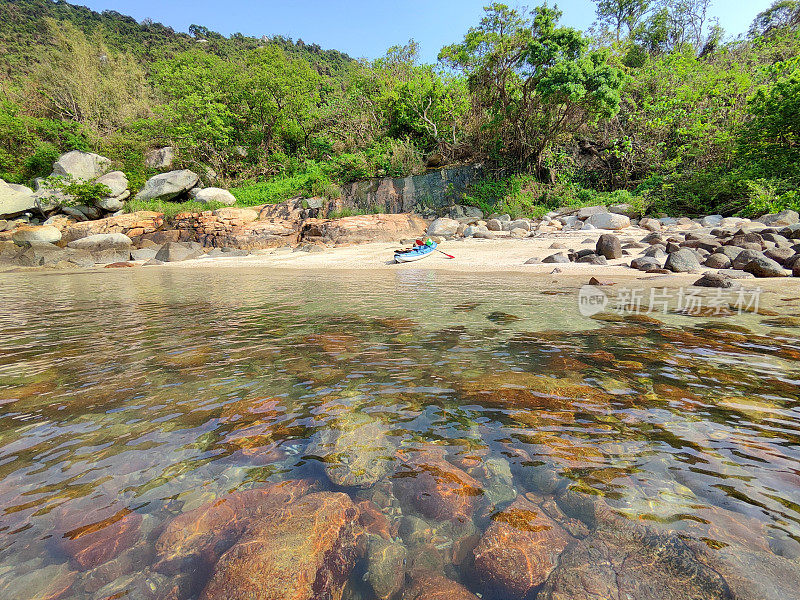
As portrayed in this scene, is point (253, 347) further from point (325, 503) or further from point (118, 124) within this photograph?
point (118, 124)

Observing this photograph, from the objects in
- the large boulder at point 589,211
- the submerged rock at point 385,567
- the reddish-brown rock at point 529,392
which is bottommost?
the submerged rock at point 385,567

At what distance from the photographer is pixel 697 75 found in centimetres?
1961

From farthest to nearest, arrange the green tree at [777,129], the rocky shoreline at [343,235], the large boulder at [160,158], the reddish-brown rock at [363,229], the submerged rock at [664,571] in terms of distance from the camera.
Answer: the large boulder at [160,158] < the reddish-brown rock at [363,229] < the green tree at [777,129] < the rocky shoreline at [343,235] < the submerged rock at [664,571]

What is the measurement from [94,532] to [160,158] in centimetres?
3425

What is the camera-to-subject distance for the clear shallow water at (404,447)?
4.86 feet

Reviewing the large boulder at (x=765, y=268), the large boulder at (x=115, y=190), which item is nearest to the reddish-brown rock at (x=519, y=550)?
the large boulder at (x=765, y=268)

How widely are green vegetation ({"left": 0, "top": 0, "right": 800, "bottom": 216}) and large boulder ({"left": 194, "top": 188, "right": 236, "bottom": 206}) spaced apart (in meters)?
0.73

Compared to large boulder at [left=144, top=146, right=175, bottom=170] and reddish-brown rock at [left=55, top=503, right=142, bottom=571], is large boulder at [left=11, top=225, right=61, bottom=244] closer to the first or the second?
large boulder at [left=144, top=146, right=175, bottom=170]

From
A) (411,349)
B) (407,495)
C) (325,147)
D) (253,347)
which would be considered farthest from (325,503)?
(325,147)

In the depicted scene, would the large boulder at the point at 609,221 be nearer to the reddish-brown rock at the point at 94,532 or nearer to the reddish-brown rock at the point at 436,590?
the reddish-brown rock at the point at 436,590

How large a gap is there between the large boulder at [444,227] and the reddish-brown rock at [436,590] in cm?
1695

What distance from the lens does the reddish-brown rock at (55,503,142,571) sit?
1.50m

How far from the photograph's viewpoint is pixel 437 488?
1.85 metres

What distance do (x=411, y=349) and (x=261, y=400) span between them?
175cm
